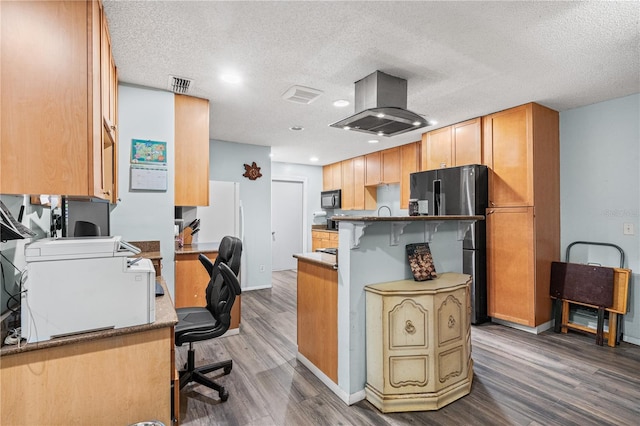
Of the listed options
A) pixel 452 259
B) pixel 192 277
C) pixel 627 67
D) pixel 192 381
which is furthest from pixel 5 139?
pixel 627 67

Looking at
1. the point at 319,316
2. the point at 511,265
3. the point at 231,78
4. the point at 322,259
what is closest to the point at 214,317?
the point at 319,316

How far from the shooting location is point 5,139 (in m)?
1.28

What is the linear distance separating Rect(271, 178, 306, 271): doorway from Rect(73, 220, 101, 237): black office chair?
461cm

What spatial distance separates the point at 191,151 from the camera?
3.21m

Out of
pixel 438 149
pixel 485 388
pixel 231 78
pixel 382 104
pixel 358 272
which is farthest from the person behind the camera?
pixel 438 149

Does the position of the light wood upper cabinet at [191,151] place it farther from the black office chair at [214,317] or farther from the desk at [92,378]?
the desk at [92,378]

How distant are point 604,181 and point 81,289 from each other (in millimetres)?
4563

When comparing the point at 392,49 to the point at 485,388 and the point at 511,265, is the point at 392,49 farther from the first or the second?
the point at 511,265

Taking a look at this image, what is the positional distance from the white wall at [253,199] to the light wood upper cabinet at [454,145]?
2.66 m

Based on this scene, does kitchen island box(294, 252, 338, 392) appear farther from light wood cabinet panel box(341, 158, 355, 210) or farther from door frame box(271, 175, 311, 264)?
door frame box(271, 175, 311, 264)

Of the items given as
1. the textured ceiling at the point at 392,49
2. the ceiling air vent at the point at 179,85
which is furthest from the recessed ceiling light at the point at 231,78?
the ceiling air vent at the point at 179,85

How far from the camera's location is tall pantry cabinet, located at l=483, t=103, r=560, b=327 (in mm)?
3336

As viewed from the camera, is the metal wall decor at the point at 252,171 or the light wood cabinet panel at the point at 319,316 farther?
the metal wall decor at the point at 252,171

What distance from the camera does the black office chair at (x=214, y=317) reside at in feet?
7.06
